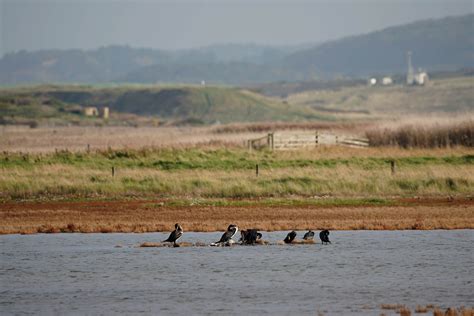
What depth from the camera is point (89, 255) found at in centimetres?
2456

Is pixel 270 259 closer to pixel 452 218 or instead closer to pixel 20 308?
pixel 20 308

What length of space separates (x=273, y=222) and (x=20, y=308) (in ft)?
40.1

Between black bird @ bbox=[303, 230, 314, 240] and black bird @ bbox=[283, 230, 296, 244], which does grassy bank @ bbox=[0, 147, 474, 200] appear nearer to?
black bird @ bbox=[303, 230, 314, 240]

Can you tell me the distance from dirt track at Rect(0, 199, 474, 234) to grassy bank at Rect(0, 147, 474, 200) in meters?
2.09

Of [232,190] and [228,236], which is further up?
[232,190]

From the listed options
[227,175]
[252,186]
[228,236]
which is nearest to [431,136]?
[227,175]

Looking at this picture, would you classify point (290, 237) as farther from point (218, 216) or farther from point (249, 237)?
point (218, 216)

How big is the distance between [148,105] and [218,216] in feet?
462

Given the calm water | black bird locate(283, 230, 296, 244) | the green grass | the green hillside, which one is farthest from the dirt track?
the green hillside

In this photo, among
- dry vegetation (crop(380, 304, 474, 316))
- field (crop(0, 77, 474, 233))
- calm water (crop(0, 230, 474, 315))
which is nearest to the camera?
dry vegetation (crop(380, 304, 474, 316))

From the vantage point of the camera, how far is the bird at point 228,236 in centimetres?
2520

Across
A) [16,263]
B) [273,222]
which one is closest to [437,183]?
[273,222]

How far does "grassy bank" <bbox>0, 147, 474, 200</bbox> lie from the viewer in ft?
123

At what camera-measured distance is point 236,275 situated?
858 inches
